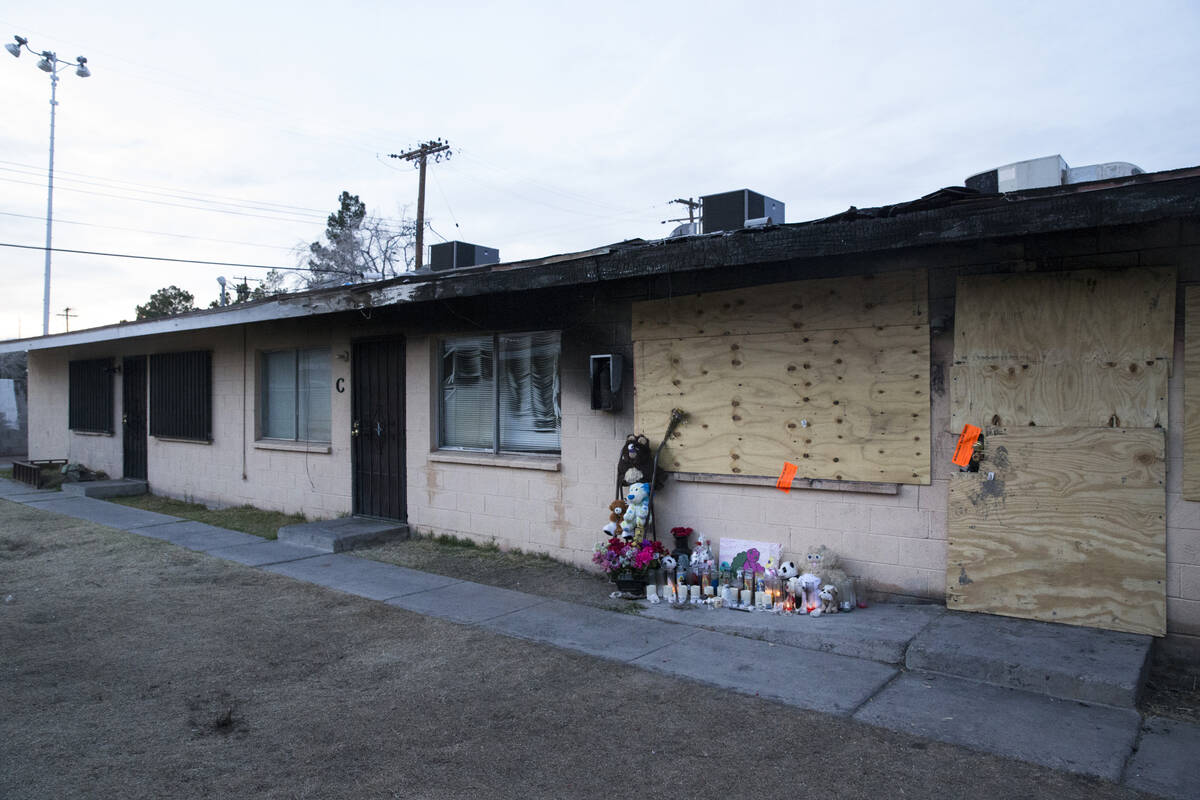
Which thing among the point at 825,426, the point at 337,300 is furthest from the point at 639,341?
the point at 337,300

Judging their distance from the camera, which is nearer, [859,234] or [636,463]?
[859,234]

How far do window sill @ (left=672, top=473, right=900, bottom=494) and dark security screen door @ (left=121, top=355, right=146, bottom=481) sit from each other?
10.8 meters

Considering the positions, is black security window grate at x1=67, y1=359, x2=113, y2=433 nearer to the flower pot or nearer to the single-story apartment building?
the single-story apartment building

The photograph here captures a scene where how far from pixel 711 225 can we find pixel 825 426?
3.06 m

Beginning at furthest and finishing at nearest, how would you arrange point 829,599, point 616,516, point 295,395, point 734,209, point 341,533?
1. point 295,395
2. point 341,533
3. point 734,209
4. point 616,516
5. point 829,599

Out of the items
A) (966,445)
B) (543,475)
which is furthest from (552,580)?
(966,445)

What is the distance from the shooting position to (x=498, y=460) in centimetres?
825

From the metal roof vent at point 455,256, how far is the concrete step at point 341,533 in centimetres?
339

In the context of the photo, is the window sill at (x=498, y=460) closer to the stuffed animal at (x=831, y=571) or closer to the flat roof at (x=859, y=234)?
the flat roof at (x=859, y=234)

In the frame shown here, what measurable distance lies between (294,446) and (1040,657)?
8726 mm

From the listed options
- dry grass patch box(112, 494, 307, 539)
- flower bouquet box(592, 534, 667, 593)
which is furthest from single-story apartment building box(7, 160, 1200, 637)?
dry grass patch box(112, 494, 307, 539)

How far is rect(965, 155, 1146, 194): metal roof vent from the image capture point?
5930 millimetres

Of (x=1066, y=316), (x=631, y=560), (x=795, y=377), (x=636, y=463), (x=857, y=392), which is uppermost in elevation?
(x=1066, y=316)

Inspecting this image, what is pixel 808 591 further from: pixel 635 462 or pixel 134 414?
pixel 134 414
